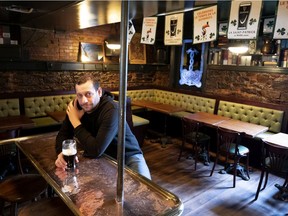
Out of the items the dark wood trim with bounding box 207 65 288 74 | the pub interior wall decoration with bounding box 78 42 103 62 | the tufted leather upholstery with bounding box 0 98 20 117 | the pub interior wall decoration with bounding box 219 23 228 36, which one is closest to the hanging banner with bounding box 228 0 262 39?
the dark wood trim with bounding box 207 65 288 74

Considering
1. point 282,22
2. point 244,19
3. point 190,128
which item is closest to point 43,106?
point 190,128

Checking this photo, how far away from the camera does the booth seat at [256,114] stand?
4316mm

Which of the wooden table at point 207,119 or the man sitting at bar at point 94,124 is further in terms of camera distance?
the wooden table at point 207,119

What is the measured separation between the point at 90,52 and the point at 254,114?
410 cm

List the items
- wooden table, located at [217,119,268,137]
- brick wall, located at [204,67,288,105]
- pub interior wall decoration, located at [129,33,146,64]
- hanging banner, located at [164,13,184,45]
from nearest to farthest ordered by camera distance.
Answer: wooden table, located at [217,119,268,137]
hanging banner, located at [164,13,184,45]
brick wall, located at [204,67,288,105]
pub interior wall decoration, located at [129,33,146,64]

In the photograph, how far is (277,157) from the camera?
295 cm

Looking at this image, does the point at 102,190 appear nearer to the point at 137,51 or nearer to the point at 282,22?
the point at 282,22

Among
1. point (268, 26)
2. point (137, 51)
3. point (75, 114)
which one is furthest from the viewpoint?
point (137, 51)

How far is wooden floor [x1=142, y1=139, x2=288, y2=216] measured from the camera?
294cm

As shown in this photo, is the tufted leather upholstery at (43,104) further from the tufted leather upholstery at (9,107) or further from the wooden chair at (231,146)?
the wooden chair at (231,146)

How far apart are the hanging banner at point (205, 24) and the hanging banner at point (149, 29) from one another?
91 cm

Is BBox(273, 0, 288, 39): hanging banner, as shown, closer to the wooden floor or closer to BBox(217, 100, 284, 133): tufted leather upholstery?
BBox(217, 100, 284, 133): tufted leather upholstery

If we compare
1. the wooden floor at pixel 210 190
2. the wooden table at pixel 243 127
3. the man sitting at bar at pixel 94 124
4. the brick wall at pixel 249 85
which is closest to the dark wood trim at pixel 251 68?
the brick wall at pixel 249 85

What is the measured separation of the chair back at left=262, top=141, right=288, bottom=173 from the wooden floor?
538mm
